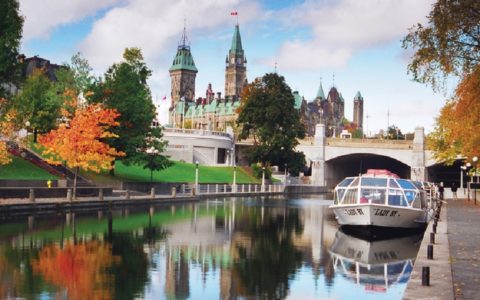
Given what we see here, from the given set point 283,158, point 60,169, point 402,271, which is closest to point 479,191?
point 283,158

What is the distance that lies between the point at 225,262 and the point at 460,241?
10.5 m

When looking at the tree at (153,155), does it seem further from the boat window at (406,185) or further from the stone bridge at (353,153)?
the stone bridge at (353,153)

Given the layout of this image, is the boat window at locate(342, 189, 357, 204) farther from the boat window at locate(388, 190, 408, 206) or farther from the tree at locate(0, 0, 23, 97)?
the tree at locate(0, 0, 23, 97)

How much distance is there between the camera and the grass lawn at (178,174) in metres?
72.8

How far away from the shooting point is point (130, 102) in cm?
6331

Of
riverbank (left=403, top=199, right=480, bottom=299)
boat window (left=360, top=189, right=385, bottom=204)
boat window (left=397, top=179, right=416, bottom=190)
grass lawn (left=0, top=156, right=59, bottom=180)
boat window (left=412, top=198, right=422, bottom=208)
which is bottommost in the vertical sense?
riverbank (left=403, top=199, right=480, bottom=299)

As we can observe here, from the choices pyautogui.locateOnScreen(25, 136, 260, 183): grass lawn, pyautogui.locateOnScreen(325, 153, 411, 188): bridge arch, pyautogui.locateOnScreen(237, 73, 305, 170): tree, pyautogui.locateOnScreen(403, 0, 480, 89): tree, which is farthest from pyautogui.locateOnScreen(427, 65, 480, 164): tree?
pyautogui.locateOnScreen(325, 153, 411, 188): bridge arch

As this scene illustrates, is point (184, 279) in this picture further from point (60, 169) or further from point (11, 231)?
point (60, 169)

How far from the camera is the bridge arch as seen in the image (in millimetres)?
127069

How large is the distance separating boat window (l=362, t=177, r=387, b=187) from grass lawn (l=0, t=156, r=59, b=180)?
1156 inches

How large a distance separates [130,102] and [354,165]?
94455 millimetres

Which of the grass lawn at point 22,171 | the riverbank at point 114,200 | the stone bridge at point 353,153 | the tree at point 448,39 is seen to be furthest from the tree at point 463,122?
the grass lawn at point 22,171

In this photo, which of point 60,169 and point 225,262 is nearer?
point 225,262

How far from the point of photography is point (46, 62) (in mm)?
111250
